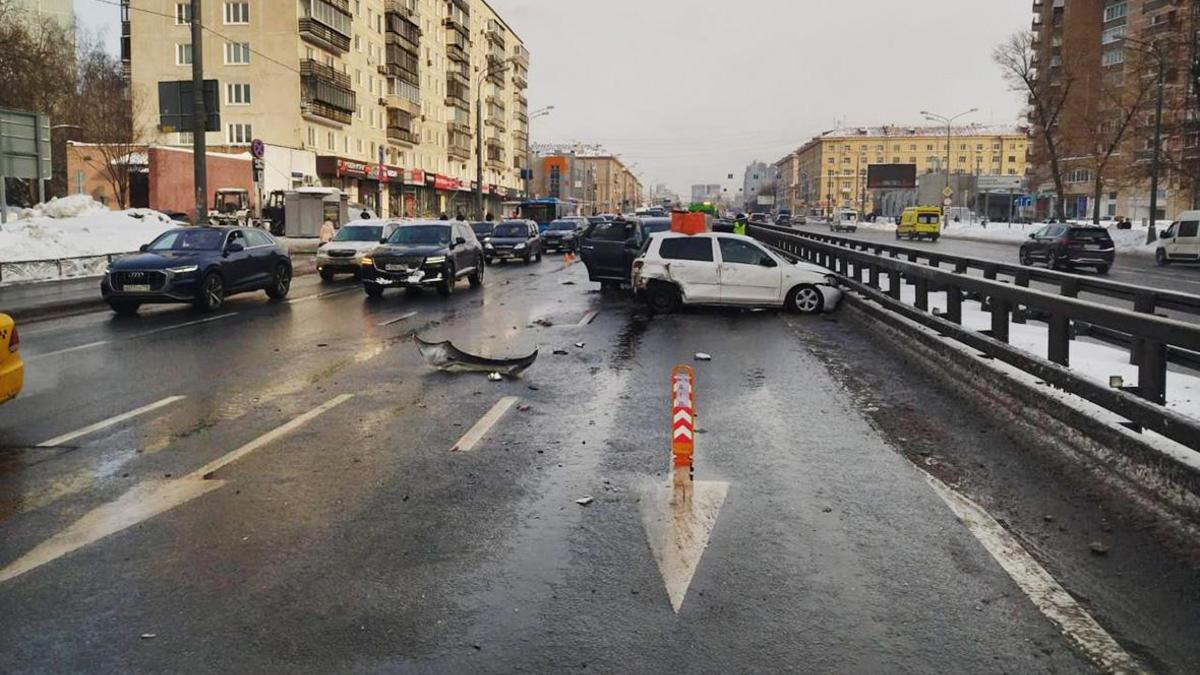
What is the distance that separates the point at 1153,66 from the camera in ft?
162

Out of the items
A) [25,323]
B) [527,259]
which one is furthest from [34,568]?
[527,259]

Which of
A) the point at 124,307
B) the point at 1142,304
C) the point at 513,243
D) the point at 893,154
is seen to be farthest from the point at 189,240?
the point at 893,154

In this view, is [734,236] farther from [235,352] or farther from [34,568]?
[34,568]

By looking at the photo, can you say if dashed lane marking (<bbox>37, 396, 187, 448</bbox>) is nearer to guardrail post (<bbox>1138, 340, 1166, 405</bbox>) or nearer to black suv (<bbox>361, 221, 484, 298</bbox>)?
guardrail post (<bbox>1138, 340, 1166, 405</bbox>)

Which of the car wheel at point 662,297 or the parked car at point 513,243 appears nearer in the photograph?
the car wheel at point 662,297

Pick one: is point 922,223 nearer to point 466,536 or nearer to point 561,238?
point 561,238

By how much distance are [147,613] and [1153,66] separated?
185ft

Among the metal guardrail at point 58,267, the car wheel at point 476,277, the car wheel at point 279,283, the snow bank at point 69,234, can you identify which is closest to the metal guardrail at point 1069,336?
the car wheel at point 476,277

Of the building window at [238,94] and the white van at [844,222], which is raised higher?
the building window at [238,94]

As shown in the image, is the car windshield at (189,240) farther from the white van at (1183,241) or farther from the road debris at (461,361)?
the white van at (1183,241)

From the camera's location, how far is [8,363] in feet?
24.6

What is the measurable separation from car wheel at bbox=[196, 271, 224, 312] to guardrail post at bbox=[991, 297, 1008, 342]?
13205mm

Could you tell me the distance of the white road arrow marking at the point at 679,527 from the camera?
456 cm

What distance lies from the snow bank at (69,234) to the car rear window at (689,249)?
1685 cm
